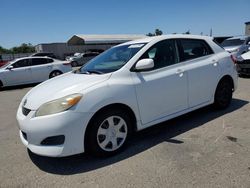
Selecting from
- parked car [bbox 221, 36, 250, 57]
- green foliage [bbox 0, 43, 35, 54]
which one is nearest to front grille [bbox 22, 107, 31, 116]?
parked car [bbox 221, 36, 250, 57]

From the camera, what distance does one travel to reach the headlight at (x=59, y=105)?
3141 mm

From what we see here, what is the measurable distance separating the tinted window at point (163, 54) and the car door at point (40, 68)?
373 inches

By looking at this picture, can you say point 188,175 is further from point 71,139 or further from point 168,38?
point 168,38

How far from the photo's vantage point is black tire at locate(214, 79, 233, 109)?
511cm

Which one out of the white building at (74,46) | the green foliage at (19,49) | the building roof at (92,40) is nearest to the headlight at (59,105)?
the building roof at (92,40)

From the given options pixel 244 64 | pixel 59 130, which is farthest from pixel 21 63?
pixel 59 130

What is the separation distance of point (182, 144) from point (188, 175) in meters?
0.89

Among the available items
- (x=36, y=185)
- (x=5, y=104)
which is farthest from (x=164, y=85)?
(x=5, y=104)

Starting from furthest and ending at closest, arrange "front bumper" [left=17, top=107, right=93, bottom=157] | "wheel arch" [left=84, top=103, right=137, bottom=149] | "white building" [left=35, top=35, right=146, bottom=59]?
"white building" [left=35, top=35, right=146, bottom=59] < "wheel arch" [left=84, top=103, right=137, bottom=149] < "front bumper" [left=17, top=107, right=93, bottom=157]

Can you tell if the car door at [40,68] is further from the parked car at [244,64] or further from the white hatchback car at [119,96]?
the parked car at [244,64]

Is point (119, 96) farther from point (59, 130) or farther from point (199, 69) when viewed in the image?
point (199, 69)

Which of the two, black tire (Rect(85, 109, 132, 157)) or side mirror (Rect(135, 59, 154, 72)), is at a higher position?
side mirror (Rect(135, 59, 154, 72))

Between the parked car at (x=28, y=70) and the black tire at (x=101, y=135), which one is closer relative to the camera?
→ the black tire at (x=101, y=135)

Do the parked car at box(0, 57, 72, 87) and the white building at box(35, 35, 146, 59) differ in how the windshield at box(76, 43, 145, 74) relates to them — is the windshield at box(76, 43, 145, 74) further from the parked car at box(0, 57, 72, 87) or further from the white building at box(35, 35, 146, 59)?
the white building at box(35, 35, 146, 59)
